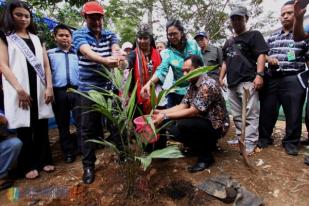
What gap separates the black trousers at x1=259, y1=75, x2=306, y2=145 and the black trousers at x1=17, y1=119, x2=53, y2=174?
8.38ft

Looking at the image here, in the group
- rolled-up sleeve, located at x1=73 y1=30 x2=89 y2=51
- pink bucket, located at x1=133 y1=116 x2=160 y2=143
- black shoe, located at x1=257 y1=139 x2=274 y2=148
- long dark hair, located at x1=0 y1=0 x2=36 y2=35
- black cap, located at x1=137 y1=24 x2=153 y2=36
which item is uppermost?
long dark hair, located at x1=0 y1=0 x2=36 y2=35

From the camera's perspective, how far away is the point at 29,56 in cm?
287

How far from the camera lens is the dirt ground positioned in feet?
7.86

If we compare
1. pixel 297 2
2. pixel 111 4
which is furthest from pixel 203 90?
pixel 111 4

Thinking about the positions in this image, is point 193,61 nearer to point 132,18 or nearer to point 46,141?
point 46,141

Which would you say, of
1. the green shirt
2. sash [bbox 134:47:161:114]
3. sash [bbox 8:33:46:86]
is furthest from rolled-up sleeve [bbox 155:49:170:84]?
sash [bbox 8:33:46:86]

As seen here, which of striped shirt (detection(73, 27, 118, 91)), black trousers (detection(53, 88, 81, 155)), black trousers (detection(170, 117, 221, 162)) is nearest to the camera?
Answer: striped shirt (detection(73, 27, 118, 91))

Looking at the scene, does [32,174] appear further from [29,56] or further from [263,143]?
[263,143]

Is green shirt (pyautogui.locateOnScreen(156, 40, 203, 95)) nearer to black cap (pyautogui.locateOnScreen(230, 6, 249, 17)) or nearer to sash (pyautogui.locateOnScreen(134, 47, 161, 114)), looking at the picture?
sash (pyautogui.locateOnScreen(134, 47, 161, 114))

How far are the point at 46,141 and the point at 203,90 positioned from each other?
1.78m

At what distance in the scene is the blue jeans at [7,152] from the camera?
265cm

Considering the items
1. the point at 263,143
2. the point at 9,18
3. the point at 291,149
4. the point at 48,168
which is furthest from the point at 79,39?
the point at 291,149

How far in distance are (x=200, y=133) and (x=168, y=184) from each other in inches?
24.9

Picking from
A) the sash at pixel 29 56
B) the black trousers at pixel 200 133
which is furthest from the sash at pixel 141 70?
the sash at pixel 29 56
